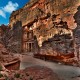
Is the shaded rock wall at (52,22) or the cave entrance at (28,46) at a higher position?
the shaded rock wall at (52,22)

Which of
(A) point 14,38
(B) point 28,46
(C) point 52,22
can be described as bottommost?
(B) point 28,46

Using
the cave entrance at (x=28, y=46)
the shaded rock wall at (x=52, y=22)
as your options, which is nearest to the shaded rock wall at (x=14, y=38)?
the cave entrance at (x=28, y=46)

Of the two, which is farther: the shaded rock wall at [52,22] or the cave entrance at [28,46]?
the cave entrance at [28,46]

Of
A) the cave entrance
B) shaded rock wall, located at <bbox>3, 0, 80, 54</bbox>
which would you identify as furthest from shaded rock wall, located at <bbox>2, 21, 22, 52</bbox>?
shaded rock wall, located at <bbox>3, 0, 80, 54</bbox>

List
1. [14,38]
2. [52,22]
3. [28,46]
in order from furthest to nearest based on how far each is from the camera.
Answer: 1. [14,38]
2. [28,46]
3. [52,22]

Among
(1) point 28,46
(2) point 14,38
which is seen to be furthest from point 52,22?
(2) point 14,38

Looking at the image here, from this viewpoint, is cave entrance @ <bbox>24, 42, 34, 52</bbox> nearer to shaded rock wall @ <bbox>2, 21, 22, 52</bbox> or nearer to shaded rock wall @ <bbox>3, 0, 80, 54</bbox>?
shaded rock wall @ <bbox>2, 21, 22, 52</bbox>

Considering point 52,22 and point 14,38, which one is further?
point 14,38

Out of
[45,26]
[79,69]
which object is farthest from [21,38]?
[79,69]

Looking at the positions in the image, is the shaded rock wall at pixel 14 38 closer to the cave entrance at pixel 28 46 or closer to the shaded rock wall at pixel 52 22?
the cave entrance at pixel 28 46

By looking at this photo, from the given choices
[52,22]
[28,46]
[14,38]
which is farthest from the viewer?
[14,38]

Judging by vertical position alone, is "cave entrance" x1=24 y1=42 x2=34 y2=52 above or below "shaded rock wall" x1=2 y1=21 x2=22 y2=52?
below

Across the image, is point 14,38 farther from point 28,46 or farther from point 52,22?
point 52,22

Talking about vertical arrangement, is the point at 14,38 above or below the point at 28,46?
above
